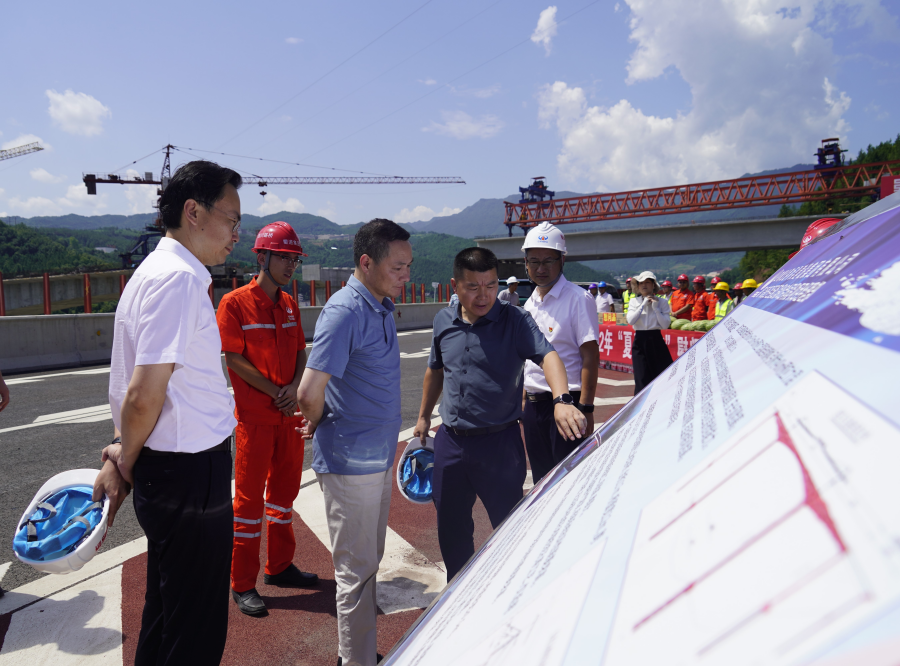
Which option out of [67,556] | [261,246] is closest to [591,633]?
[67,556]

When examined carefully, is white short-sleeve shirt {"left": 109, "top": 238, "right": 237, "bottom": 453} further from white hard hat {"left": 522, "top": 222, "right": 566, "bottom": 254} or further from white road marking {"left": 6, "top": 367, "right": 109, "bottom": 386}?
white road marking {"left": 6, "top": 367, "right": 109, "bottom": 386}

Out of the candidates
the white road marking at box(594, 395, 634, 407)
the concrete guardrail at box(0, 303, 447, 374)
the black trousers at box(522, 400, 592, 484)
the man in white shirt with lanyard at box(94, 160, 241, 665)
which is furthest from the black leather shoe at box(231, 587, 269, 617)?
the concrete guardrail at box(0, 303, 447, 374)

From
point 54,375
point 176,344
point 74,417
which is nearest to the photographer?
point 176,344

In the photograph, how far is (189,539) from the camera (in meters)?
1.98

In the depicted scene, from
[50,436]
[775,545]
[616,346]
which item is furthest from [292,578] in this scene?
[616,346]

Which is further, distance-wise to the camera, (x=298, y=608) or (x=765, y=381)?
(x=298, y=608)

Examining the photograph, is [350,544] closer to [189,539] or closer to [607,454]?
[189,539]

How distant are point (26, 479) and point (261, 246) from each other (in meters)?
3.51

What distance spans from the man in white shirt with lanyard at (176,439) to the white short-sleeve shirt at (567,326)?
2.16 m

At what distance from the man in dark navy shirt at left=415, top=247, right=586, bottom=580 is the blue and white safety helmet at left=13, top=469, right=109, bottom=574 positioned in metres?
1.69

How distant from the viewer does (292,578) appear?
3.47 m

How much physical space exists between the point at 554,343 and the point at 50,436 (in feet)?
20.3

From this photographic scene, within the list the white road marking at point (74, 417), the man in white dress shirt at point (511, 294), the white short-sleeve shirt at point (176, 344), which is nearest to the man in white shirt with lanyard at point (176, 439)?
the white short-sleeve shirt at point (176, 344)

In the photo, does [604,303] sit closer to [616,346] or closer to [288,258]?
[616,346]
